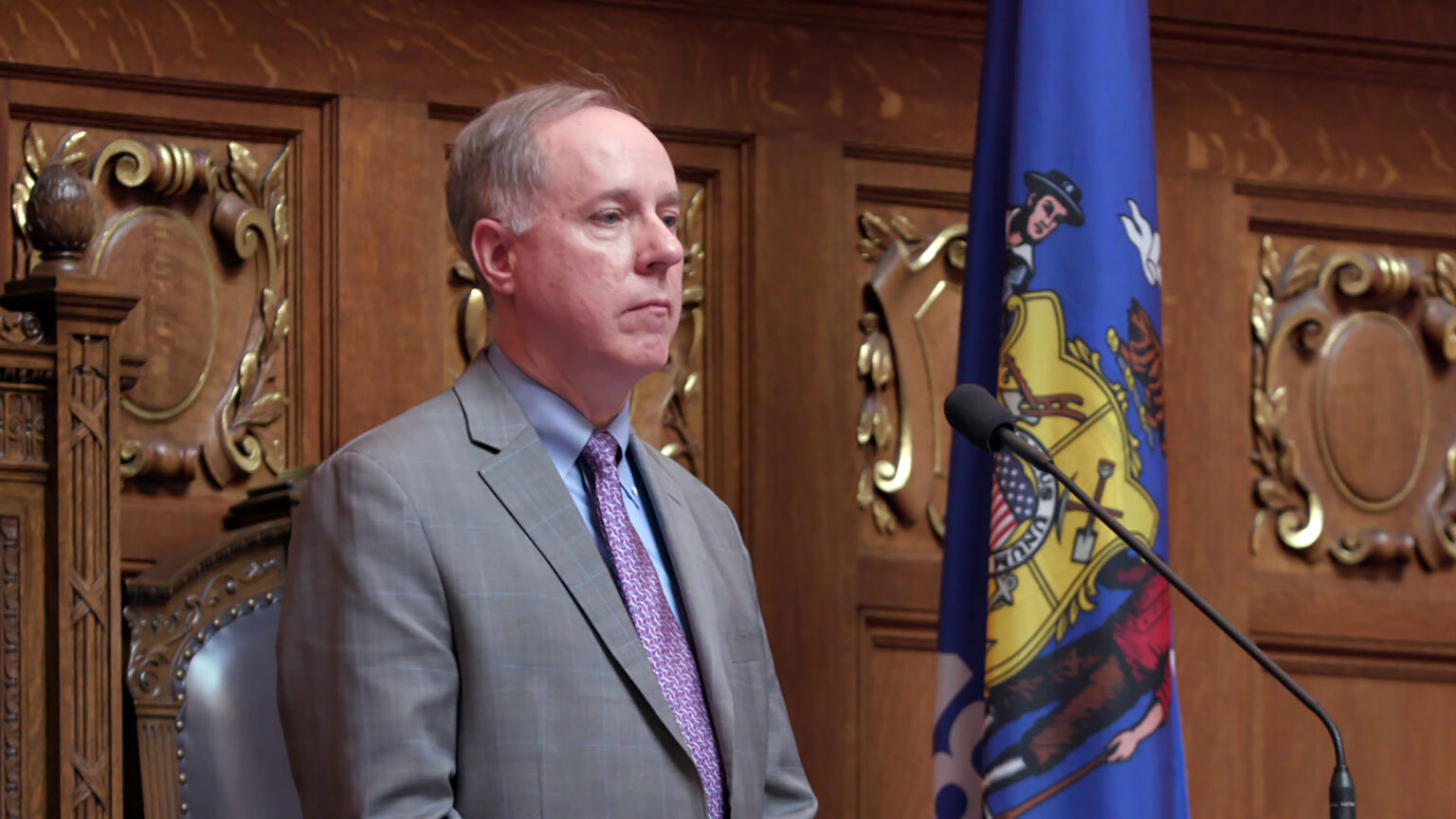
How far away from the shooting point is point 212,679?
109 inches

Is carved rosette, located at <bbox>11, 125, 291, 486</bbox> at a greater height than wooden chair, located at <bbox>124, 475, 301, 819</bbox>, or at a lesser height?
greater

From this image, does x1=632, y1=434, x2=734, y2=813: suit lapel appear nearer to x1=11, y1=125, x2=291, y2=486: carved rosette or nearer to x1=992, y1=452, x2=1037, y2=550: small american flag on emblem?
x1=992, y1=452, x2=1037, y2=550: small american flag on emblem

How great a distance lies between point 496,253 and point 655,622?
1.23ft

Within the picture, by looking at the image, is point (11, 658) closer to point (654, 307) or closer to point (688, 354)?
point (654, 307)

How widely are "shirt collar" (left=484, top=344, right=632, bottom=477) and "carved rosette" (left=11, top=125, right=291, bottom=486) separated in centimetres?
123

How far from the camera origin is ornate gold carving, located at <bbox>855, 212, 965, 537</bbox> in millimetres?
3568

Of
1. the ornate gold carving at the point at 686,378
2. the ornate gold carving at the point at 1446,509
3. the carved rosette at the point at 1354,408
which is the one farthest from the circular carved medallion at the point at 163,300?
the ornate gold carving at the point at 1446,509

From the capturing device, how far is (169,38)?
125 inches

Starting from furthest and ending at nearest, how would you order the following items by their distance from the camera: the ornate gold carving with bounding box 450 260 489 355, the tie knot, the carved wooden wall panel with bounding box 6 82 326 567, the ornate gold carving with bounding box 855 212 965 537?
the ornate gold carving with bounding box 855 212 965 537, the ornate gold carving with bounding box 450 260 489 355, the carved wooden wall panel with bounding box 6 82 326 567, the tie knot

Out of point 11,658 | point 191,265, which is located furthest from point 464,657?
point 191,265

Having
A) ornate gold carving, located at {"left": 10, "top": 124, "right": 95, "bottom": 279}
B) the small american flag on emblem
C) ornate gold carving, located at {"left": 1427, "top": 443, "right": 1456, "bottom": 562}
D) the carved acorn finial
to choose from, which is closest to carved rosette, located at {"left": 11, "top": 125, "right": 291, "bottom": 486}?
ornate gold carving, located at {"left": 10, "top": 124, "right": 95, "bottom": 279}

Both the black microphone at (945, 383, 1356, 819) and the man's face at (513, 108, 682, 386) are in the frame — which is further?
the man's face at (513, 108, 682, 386)

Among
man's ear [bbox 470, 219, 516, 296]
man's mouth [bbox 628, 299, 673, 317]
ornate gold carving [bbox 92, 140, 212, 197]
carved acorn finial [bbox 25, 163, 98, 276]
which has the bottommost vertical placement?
man's mouth [bbox 628, 299, 673, 317]

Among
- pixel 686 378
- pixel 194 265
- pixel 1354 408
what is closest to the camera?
pixel 194 265
